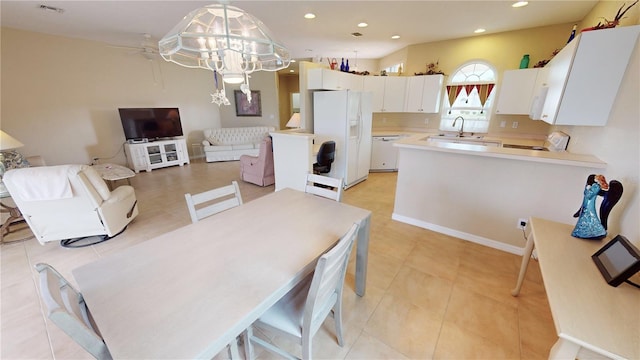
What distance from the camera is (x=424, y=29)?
388cm

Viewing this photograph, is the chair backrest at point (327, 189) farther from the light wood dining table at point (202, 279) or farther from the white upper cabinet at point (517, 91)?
the white upper cabinet at point (517, 91)

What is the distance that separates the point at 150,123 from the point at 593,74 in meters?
7.06

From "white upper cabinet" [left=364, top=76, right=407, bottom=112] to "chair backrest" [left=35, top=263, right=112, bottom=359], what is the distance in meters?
5.06

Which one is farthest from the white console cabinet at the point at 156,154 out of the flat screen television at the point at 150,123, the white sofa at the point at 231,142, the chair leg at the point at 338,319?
the chair leg at the point at 338,319

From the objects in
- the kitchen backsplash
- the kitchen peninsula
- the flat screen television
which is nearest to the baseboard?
the kitchen peninsula

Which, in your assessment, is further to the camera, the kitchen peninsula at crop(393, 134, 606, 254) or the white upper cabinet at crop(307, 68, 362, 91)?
the white upper cabinet at crop(307, 68, 362, 91)

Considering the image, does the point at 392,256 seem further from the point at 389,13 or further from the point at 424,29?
the point at 424,29

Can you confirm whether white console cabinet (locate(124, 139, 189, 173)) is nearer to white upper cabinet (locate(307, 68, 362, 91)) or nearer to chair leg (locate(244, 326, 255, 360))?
white upper cabinet (locate(307, 68, 362, 91))

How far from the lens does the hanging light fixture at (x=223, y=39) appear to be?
1.15 metres

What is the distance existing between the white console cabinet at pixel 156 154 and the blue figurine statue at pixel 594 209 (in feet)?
22.6

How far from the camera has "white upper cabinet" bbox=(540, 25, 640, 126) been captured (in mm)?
1685

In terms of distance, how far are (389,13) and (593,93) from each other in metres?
2.39

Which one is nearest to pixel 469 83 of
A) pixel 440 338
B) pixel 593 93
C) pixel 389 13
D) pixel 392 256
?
pixel 389 13

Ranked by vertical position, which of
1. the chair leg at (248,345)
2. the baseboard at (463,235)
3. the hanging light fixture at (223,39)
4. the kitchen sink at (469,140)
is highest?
the hanging light fixture at (223,39)
